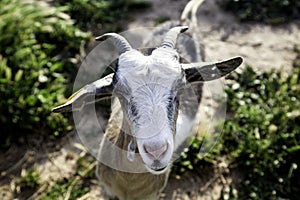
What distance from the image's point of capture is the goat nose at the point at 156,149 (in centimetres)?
262

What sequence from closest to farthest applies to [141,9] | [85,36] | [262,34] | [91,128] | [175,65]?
1. [175,65]
2. [91,128]
3. [85,36]
4. [262,34]
5. [141,9]

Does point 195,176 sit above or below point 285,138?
below

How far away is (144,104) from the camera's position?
2732 millimetres

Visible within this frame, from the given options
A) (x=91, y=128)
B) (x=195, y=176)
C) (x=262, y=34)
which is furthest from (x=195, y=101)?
(x=262, y=34)

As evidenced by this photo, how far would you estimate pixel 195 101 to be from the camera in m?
4.72

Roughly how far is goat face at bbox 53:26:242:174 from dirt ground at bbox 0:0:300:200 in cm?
198

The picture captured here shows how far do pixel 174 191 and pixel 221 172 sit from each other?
668mm

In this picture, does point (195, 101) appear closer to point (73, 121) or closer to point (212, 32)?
point (73, 121)

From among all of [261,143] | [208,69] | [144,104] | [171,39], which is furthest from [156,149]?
[261,143]

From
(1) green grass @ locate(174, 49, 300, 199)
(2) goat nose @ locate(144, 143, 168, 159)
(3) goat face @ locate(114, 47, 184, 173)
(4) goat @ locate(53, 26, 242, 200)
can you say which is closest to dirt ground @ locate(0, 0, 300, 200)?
(1) green grass @ locate(174, 49, 300, 199)

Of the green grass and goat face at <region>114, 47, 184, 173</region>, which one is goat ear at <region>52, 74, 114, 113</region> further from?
the green grass

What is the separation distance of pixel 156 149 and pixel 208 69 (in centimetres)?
94

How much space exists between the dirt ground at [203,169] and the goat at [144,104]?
1228mm

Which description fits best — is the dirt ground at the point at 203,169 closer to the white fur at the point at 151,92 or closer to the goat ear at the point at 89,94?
the goat ear at the point at 89,94
